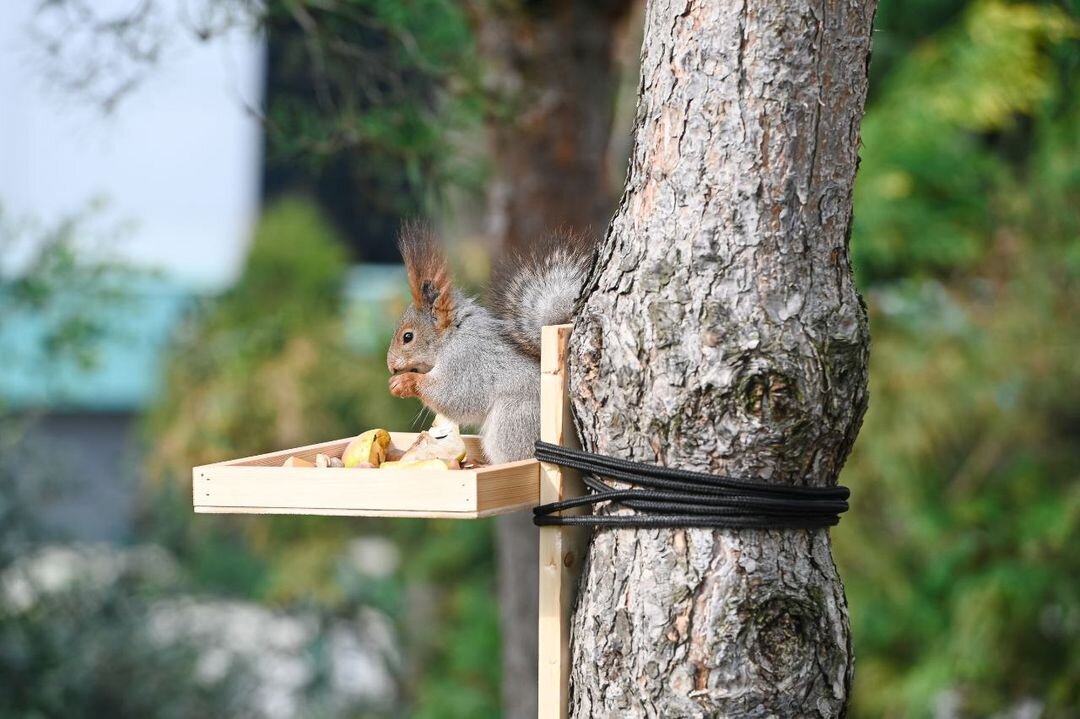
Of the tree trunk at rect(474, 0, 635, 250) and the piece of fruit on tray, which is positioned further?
the tree trunk at rect(474, 0, 635, 250)

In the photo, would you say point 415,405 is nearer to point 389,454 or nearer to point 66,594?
point 66,594

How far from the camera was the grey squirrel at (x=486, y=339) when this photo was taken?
121 cm

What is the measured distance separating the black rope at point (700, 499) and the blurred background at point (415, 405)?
3.30 ft

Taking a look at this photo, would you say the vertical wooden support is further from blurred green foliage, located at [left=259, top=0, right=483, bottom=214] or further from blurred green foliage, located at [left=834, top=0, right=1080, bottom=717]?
blurred green foliage, located at [left=834, top=0, right=1080, bottom=717]

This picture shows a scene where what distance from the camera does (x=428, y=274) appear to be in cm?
132

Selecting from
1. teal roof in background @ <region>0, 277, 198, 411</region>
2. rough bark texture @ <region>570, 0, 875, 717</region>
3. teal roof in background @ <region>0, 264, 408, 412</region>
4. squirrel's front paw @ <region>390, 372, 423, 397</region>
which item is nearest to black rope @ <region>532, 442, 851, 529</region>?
rough bark texture @ <region>570, 0, 875, 717</region>

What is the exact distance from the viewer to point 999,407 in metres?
3.16

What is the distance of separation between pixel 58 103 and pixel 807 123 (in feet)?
4.32

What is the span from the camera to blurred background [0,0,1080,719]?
2291mm

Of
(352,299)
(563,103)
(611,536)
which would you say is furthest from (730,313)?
(352,299)

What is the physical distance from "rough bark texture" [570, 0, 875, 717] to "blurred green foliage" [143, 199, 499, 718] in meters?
2.55

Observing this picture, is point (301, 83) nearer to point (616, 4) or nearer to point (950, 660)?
point (616, 4)

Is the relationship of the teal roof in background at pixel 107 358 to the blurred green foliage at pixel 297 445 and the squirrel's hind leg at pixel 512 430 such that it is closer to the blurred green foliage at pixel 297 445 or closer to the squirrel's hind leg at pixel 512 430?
the blurred green foliage at pixel 297 445

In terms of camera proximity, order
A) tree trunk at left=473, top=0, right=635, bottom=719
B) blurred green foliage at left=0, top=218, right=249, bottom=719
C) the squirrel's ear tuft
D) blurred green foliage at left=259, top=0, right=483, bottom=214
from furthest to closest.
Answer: blurred green foliage at left=0, top=218, right=249, bottom=719, tree trunk at left=473, top=0, right=635, bottom=719, blurred green foliage at left=259, top=0, right=483, bottom=214, the squirrel's ear tuft
